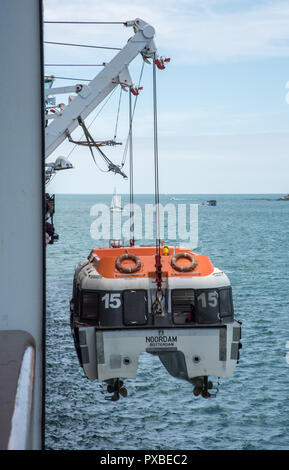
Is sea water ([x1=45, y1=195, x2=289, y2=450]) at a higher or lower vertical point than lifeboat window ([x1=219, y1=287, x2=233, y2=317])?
lower

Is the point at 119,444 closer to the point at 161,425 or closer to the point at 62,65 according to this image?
the point at 161,425

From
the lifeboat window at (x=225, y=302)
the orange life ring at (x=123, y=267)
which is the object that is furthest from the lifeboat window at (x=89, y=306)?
the lifeboat window at (x=225, y=302)

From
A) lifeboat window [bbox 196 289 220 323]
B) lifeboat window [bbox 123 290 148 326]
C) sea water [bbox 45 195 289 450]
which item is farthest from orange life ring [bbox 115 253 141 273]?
sea water [bbox 45 195 289 450]

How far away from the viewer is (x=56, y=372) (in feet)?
77.8

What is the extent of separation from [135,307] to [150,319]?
51 cm

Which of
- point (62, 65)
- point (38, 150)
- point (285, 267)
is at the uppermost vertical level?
point (62, 65)

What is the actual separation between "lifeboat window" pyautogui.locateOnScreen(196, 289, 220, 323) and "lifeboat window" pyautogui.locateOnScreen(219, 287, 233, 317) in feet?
0.54

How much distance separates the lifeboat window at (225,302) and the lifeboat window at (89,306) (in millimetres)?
3120

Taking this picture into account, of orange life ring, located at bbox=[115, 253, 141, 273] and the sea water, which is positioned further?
the sea water

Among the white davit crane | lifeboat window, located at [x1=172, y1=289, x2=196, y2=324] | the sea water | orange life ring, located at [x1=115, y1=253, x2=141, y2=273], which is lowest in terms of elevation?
the sea water

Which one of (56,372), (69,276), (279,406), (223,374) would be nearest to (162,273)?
(223,374)

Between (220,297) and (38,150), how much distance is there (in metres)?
12.2

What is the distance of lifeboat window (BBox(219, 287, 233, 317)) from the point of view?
14.9 m

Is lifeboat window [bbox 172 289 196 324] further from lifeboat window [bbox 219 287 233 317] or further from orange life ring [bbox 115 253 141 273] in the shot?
orange life ring [bbox 115 253 141 273]
